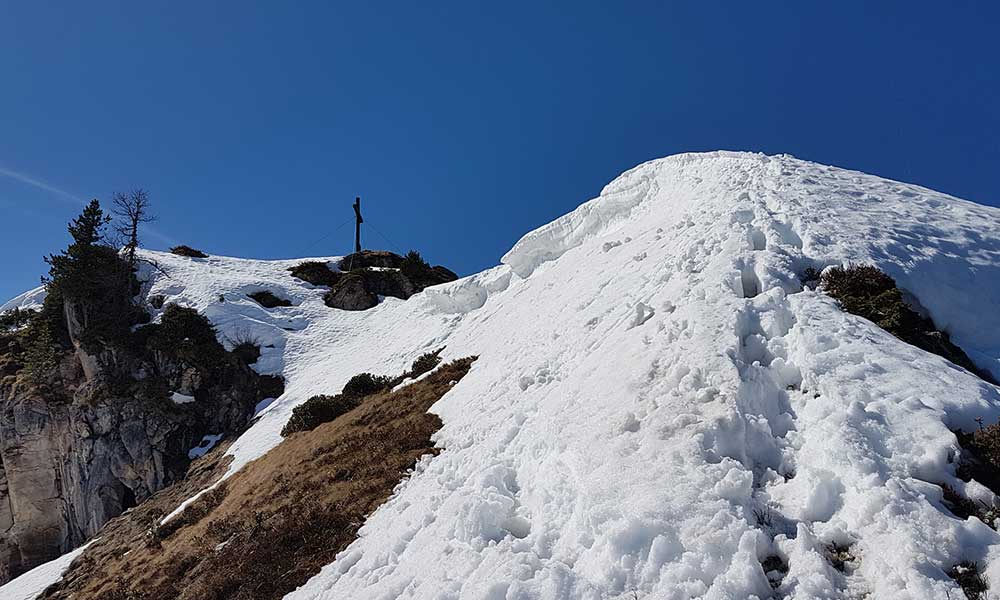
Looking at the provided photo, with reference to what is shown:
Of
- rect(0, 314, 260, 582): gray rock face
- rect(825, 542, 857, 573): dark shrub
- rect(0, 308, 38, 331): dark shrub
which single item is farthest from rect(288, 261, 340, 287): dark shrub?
rect(825, 542, 857, 573): dark shrub

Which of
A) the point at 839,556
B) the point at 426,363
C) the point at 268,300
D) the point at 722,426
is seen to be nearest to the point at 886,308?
the point at 722,426

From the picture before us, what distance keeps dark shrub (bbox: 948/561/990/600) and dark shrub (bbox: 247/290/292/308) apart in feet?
136

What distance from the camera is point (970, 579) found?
4.44 meters

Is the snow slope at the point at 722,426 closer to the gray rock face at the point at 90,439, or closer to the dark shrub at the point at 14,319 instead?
the gray rock face at the point at 90,439

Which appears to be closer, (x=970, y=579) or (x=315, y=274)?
(x=970, y=579)

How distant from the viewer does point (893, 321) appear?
8.35 metres

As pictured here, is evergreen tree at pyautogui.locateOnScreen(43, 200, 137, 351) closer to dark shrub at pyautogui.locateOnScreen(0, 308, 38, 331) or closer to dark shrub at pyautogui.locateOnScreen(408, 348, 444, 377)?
dark shrub at pyautogui.locateOnScreen(0, 308, 38, 331)

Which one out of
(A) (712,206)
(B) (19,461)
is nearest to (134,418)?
(B) (19,461)

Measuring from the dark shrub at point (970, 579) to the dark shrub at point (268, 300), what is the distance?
136ft

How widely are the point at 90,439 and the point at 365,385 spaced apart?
19.4 m

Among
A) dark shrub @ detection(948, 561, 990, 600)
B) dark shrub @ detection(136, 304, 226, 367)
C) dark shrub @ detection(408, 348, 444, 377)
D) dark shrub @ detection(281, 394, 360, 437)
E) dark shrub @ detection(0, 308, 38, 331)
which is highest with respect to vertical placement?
dark shrub @ detection(0, 308, 38, 331)

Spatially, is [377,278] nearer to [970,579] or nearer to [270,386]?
[270,386]

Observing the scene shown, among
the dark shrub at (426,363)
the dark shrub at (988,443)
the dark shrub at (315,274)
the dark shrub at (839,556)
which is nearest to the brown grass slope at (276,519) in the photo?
the dark shrub at (426,363)

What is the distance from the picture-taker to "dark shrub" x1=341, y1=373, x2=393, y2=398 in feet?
68.1
